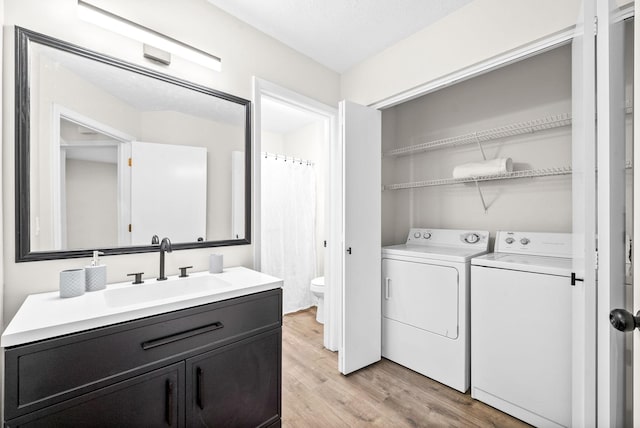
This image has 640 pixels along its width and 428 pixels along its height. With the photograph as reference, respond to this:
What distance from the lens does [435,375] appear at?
209cm

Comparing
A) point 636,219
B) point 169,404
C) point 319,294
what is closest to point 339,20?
point 636,219

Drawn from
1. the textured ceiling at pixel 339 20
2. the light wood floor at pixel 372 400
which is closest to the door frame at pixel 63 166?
the textured ceiling at pixel 339 20

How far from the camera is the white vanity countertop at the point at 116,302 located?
2.99ft

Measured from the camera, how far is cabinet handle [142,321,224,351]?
3.61 feet

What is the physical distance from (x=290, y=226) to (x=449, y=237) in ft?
6.35

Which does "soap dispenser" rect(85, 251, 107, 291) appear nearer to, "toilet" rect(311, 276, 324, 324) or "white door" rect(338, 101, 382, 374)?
"white door" rect(338, 101, 382, 374)

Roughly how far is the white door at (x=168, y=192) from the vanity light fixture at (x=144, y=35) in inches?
20.5

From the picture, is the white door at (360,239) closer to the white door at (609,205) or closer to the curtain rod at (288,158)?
the white door at (609,205)

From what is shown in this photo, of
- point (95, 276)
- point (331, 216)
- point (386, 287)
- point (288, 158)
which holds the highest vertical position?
point (288, 158)

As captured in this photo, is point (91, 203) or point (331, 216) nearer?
point (91, 203)

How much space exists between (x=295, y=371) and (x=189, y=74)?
2215 millimetres

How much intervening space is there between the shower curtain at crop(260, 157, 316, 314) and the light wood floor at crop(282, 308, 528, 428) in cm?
127

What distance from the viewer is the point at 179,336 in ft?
3.84

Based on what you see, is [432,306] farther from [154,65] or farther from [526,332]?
[154,65]
